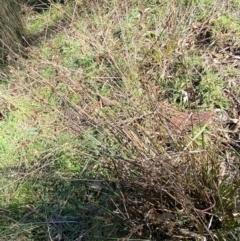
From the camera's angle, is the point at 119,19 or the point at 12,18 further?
the point at 12,18

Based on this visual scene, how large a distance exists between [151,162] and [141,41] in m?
1.58

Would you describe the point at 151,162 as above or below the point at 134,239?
above

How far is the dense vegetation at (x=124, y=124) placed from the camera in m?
2.23

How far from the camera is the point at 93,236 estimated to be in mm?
2562

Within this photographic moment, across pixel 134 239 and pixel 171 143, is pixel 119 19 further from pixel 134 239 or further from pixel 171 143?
pixel 134 239

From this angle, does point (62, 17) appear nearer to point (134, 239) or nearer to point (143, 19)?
point (143, 19)

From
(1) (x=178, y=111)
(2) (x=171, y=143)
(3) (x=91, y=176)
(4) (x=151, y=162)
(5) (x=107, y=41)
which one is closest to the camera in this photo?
(4) (x=151, y=162)

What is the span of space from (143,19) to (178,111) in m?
1.05

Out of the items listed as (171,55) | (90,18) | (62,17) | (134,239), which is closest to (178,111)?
(171,55)

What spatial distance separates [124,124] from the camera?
7.88 feet

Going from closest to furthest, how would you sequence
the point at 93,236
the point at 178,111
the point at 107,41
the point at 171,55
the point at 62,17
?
the point at 93,236
the point at 178,111
the point at 171,55
the point at 107,41
the point at 62,17

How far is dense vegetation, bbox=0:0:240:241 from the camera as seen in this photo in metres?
2.23

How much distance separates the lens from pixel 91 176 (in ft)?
9.09

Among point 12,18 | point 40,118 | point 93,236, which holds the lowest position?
point 93,236
